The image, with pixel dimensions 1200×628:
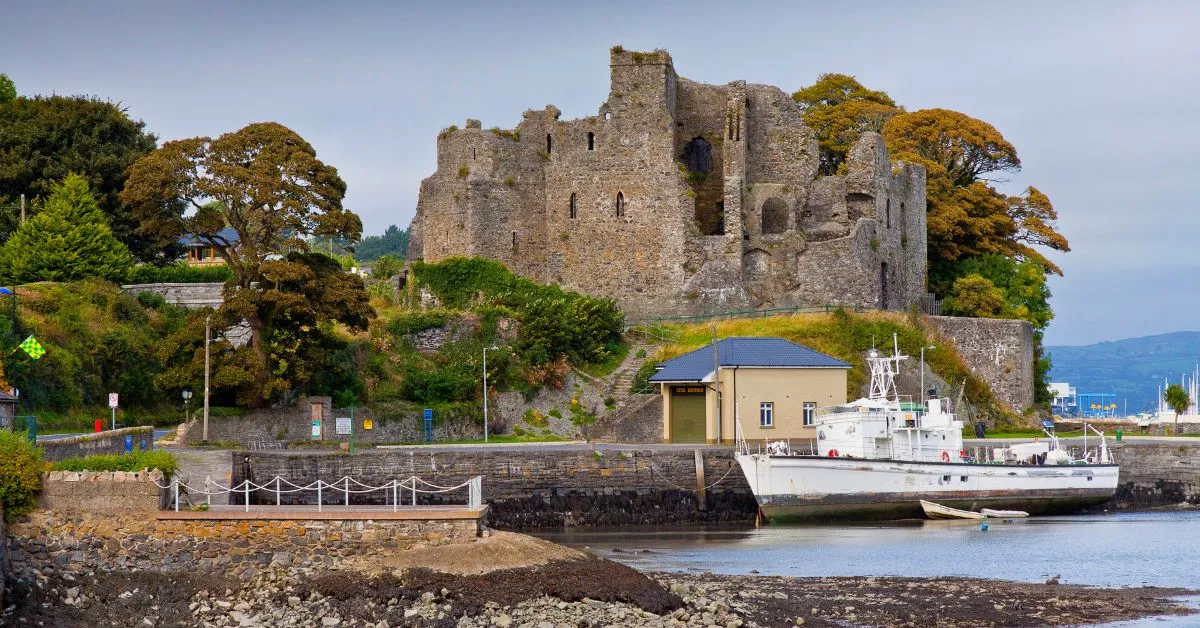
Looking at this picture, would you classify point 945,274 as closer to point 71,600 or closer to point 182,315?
point 182,315

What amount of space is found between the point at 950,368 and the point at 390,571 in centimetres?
3479

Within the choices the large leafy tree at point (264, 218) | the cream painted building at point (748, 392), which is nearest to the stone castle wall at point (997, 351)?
the cream painted building at point (748, 392)

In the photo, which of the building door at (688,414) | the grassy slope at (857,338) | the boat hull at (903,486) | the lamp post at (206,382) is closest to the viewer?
the boat hull at (903,486)

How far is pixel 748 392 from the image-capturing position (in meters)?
53.1

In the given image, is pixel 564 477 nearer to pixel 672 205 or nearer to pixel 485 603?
pixel 485 603

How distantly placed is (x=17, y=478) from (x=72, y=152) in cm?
3865

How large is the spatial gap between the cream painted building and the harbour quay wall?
5558 millimetres

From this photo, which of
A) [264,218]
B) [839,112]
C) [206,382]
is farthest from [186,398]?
[839,112]

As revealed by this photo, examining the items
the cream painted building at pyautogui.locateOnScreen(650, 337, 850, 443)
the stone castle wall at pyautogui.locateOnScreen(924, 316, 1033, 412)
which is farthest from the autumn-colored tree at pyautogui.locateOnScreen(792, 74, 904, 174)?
the cream painted building at pyautogui.locateOnScreen(650, 337, 850, 443)

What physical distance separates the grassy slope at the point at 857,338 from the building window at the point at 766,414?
18.6ft

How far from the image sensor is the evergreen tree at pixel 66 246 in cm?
5828

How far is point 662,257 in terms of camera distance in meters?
64.0

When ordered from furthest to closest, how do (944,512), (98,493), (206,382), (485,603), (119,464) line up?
(206,382), (944,512), (119,464), (98,493), (485,603)

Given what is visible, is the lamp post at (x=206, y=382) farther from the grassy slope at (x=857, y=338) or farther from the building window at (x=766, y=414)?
the building window at (x=766, y=414)
